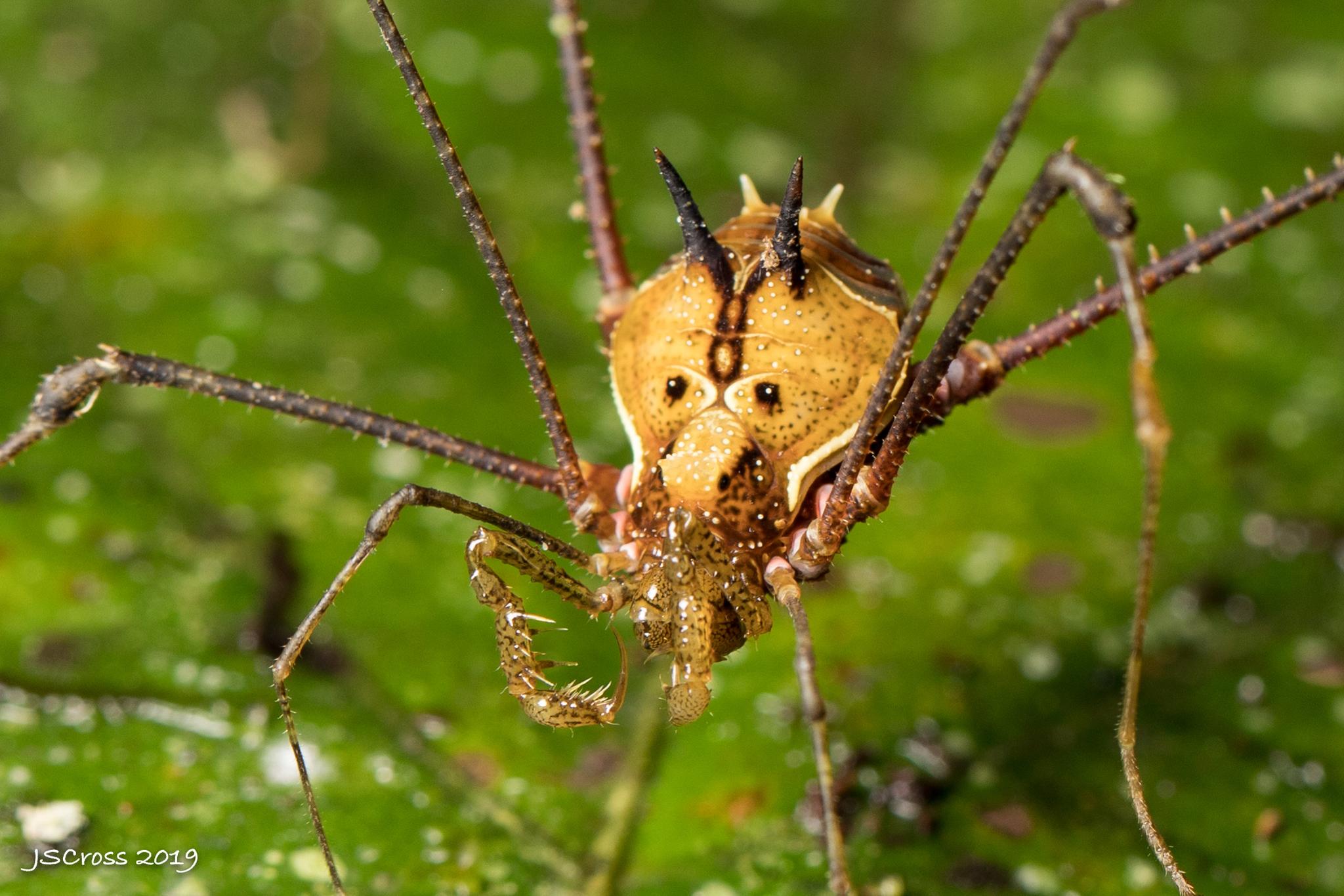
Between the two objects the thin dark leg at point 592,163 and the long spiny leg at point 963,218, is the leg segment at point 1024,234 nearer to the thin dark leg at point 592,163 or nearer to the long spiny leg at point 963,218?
the long spiny leg at point 963,218

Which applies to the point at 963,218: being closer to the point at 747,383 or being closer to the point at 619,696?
the point at 747,383

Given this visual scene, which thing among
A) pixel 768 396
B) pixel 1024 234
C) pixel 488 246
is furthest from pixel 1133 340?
pixel 488 246

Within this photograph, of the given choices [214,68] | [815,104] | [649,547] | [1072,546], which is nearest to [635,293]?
[649,547]

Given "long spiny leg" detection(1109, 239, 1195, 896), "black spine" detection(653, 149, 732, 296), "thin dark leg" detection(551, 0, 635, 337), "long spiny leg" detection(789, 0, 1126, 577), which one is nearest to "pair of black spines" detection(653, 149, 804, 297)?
"black spine" detection(653, 149, 732, 296)

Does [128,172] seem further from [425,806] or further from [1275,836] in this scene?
[1275,836]

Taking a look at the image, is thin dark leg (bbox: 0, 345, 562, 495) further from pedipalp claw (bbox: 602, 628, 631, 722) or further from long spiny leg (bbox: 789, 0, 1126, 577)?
long spiny leg (bbox: 789, 0, 1126, 577)

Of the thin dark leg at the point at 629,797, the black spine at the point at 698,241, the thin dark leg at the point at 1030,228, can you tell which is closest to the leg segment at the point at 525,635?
the thin dark leg at the point at 629,797
